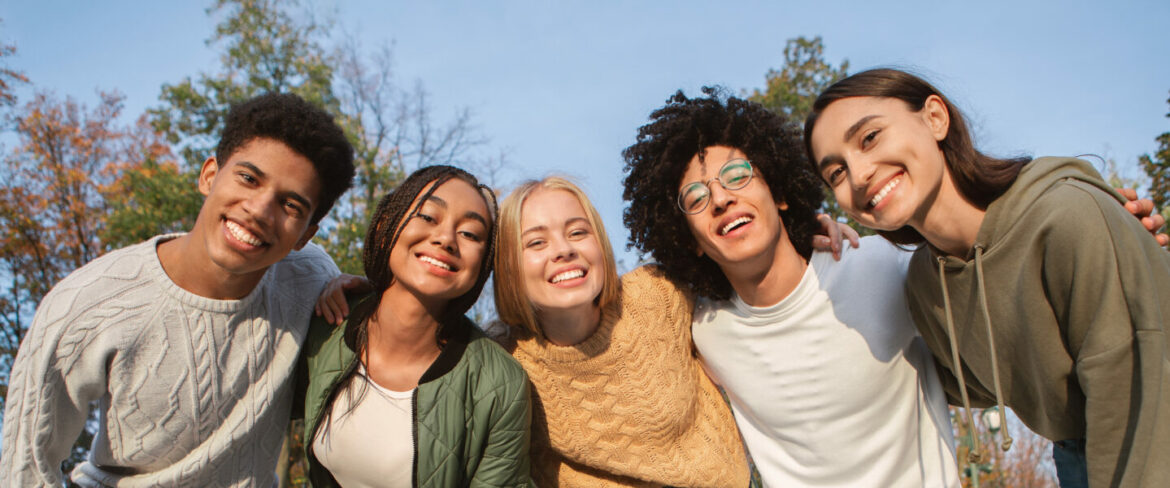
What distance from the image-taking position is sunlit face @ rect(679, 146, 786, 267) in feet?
10.6

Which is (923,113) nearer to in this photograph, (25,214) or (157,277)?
(157,277)

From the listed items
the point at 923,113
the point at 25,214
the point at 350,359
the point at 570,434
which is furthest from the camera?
the point at 25,214

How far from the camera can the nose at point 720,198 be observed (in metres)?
3.30

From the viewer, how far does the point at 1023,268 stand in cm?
238

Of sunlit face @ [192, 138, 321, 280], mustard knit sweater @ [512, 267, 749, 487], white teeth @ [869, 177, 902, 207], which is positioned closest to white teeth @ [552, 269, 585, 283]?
mustard knit sweater @ [512, 267, 749, 487]

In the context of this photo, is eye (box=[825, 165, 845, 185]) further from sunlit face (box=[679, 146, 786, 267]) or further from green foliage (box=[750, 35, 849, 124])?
green foliage (box=[750, 35, 849, 124])

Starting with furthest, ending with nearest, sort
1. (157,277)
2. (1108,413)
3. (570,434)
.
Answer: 1. (570,434)
2. (157,277)
3. (1108,413)

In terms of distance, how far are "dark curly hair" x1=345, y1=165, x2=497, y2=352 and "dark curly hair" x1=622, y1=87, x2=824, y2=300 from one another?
1019mm

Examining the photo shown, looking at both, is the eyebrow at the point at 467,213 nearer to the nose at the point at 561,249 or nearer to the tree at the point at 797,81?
the nose at the point at 561,249

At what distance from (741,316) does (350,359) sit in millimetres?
2008

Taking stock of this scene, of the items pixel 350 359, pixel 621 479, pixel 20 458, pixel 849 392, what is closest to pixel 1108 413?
pixel 849 392

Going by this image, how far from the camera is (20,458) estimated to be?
9.03 ft

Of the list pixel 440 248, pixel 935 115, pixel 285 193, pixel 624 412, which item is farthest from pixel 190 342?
pixel 935 115

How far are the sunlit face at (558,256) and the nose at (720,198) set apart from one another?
2.12 feet
